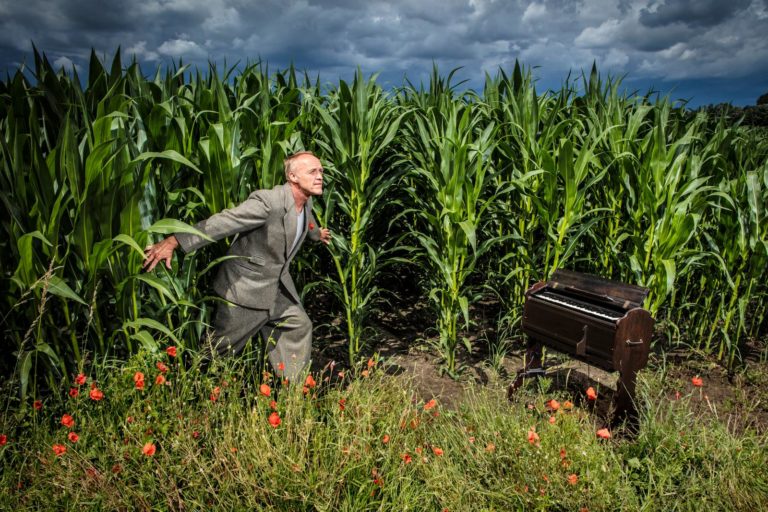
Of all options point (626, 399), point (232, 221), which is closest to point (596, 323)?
point (626, 399)

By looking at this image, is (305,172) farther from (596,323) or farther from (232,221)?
(596,323)

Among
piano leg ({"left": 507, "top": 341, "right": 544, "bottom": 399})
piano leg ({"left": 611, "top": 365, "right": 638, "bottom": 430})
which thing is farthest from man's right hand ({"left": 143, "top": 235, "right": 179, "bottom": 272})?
piano leg ({"left": 611, "top": 365, "right": 638, "bottom": 430})

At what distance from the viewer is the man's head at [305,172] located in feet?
10.2

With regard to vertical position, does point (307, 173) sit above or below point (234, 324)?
above

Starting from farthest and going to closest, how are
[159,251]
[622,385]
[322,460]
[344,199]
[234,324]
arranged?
[344,199], [234,324], [622,385], [159,251], [322,460]

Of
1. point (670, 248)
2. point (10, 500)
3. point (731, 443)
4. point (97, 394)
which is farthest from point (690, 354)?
point (10, 500)

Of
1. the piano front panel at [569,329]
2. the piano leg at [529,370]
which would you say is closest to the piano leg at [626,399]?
the piano front panel at [569,329]

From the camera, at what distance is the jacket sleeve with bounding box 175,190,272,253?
2.74 m

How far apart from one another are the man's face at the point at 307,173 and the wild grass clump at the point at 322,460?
42.1 inches

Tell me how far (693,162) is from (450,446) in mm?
2656

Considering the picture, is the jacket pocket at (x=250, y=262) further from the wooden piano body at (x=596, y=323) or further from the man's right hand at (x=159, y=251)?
the wooden piano body at (x=596, y=323)

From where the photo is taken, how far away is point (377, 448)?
2.40 m

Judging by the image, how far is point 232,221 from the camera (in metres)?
2.86

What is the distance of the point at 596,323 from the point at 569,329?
A: 166 millimetres
